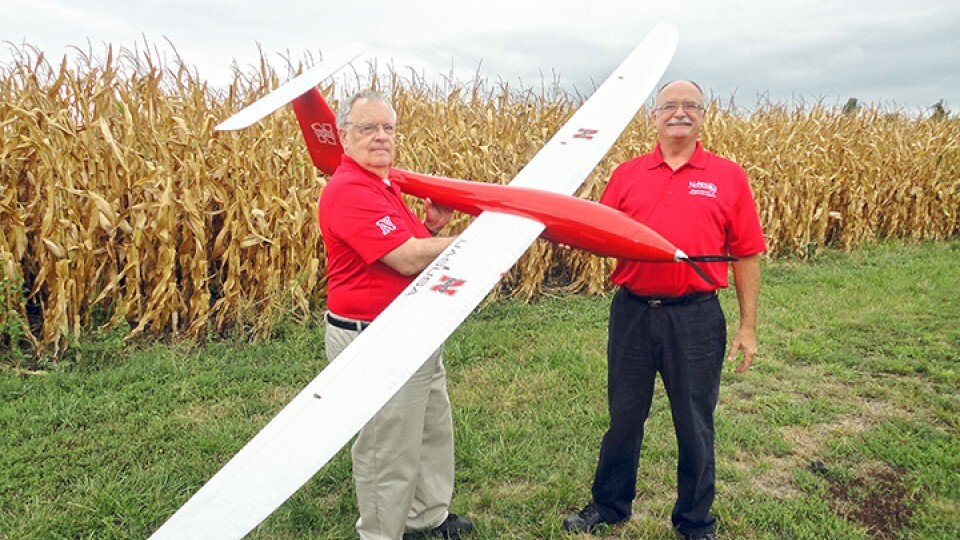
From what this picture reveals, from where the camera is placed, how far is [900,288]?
812cm

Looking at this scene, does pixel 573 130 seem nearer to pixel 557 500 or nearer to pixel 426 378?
pixel 426 378

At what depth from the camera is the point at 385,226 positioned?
97.1 inches

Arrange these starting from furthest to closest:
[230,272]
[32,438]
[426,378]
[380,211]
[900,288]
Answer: [900,288]
[230,272]
[32,438]
[426,378]
[380,211]

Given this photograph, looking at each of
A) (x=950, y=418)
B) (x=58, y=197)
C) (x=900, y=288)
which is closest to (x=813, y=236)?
(x=900, y=288)

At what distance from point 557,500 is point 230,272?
371 cm

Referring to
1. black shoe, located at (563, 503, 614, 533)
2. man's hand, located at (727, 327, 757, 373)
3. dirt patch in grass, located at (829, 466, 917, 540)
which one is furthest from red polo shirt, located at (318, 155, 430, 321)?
dirt patch in grass, located at (829, 466, 917, 540)

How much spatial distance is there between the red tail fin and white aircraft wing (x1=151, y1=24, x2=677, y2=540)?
110cm

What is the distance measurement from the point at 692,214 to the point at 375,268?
58.4 inches

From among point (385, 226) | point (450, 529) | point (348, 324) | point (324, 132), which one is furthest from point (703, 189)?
point (450, 529)

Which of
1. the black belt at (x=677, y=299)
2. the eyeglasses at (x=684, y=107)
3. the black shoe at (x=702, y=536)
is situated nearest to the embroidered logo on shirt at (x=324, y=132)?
the eyeglasses at (x=684, y=107)

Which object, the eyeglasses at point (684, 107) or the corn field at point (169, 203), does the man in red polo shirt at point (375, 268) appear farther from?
the corn field at point (169, 203)

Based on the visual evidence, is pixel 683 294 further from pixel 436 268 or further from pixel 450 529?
pixel 450 529

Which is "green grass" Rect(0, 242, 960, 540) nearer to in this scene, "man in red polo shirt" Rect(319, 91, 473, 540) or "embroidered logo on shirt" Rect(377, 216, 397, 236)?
"man in red polo shirt" Rect(319, 91, 473, 540)

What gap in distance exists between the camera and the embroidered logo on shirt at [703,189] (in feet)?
9.12
